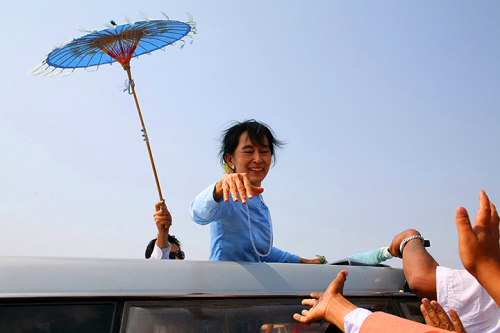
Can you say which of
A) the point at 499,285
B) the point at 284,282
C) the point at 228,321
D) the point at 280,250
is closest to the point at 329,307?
the point at 284,282

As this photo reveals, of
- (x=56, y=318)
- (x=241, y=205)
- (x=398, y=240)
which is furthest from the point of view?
(x=241, y=205)

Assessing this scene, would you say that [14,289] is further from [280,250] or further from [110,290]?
[280,250]

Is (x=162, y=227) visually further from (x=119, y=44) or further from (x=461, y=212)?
(x=461, y=212)

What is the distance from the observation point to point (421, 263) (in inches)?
78.2

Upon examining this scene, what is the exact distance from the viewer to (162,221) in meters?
3.01

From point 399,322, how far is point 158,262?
33.9 inches

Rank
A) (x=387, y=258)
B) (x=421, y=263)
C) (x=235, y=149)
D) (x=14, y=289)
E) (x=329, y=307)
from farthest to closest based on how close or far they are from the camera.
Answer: (x=235, y=149)
(x=387, y=258)
(x=421, y=263)
(x=329, y=307)
(x=14, y=289)

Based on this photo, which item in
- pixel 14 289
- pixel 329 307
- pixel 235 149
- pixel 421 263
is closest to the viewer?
pixel 14 289

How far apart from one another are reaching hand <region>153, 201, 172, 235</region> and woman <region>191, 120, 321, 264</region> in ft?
1.77

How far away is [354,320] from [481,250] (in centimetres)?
49

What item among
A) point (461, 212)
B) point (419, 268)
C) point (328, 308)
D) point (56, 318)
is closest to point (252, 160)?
point (419, 268)

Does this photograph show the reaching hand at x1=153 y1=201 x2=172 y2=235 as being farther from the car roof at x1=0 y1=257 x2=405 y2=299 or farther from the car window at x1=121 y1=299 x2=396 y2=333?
the car window at x1=121 y1=299 x2=396 y2=333

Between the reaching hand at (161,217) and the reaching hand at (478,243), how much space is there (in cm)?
203

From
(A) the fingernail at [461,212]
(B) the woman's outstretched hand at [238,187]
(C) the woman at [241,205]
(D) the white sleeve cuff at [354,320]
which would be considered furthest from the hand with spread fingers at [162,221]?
(A) the fingernail at [461,212]
